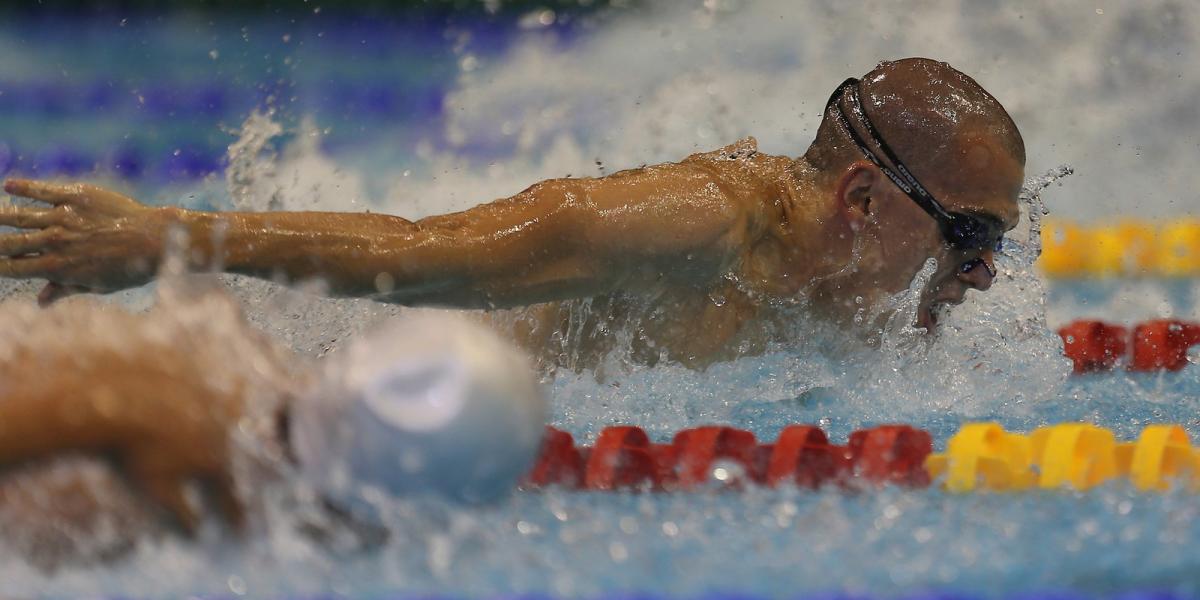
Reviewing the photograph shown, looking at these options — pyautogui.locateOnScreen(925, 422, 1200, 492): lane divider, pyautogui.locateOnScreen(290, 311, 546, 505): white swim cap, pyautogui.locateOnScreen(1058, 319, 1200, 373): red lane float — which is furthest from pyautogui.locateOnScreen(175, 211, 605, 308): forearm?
pyautogui.locateOnScreen(1058, 319, 1200, 373): red lane float

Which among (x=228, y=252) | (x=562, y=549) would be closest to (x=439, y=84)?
(x=228, y=252)

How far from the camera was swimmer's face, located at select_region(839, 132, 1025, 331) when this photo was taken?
2.35 metres

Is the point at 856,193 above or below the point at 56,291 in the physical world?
above

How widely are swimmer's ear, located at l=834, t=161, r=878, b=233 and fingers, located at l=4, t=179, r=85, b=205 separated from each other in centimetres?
133

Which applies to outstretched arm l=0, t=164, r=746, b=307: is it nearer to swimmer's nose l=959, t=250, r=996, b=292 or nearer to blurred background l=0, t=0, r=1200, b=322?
swimmer's nose l=959, t=250, r=996, b=292

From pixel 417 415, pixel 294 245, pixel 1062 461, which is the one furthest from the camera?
pixel 294 245

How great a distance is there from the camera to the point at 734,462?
6.41 ft

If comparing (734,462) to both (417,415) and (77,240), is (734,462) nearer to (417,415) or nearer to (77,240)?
(417,415)

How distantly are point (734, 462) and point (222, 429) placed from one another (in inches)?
35.9

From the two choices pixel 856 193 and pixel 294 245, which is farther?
pixel 856 193

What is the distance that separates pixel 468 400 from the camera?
48.1 inches

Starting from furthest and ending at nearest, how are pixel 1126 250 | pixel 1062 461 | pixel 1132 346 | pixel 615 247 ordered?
pixel 1126 250, pixel 1132 346, pixel 615 247, pixel 1062 461

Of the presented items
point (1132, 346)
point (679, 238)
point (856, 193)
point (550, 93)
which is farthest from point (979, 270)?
point (550, 93)

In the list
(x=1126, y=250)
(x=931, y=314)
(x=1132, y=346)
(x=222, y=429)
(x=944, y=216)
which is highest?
(x=1126, y=250)
